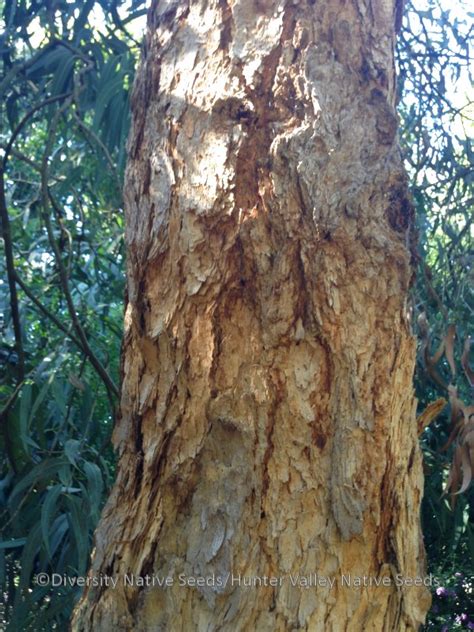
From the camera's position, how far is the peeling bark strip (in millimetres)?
941

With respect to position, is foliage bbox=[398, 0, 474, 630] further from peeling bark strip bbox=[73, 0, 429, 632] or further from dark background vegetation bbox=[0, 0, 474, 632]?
peeling bark strip bbox=[73, 0, 429, 632]

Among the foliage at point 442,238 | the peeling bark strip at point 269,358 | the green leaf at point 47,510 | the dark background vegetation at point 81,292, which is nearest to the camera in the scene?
the peeling bark strip at point 269,358

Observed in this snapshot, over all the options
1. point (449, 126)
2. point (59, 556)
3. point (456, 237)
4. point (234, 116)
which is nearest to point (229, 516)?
A: point (234, 116)

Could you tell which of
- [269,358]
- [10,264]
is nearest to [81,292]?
[10,264]

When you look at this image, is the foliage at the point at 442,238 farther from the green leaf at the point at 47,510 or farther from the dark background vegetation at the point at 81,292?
the green leaf at the point at 47,510

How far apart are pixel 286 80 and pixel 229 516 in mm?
532

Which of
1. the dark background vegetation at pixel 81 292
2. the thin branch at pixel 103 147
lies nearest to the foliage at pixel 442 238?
the dark background vegetation at pixel 81 292

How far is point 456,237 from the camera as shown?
8.13 ft

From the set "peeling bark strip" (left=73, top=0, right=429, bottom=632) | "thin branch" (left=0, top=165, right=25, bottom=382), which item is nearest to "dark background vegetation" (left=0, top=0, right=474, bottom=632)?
"thin branch" (left=0, top=165, right=25, bottom=382)

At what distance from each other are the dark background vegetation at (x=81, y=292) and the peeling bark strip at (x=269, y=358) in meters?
0.55

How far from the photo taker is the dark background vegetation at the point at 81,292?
5.81ft

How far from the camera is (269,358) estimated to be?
970 millimetres

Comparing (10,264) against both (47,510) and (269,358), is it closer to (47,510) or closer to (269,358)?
(47,510)

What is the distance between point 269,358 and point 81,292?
5.15 feet
